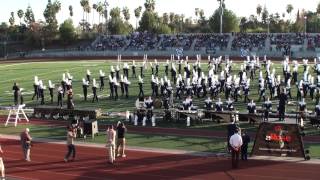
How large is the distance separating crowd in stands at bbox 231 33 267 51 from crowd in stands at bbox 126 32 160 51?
40.1 ft

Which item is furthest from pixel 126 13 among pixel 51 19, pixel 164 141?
pixel 164 141

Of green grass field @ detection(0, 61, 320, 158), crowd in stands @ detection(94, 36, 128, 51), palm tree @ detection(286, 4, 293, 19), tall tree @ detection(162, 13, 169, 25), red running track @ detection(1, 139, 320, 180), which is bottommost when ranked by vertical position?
red running track @ detection(1, 139, 320, 180)

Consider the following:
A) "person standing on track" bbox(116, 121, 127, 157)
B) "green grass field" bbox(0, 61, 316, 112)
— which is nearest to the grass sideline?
"person standing on track" bbox(116, 121, 127, 157)

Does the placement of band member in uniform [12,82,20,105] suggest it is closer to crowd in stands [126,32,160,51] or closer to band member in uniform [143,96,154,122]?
band member in uniform [143,96,154,122]

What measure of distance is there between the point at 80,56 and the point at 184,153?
57921mm

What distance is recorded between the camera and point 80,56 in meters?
74.4

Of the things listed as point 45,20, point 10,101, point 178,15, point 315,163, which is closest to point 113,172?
point 315,163

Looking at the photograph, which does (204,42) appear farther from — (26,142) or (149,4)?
(149,4)

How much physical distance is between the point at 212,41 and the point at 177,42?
18.6 feet

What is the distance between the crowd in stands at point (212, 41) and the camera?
69000 mm

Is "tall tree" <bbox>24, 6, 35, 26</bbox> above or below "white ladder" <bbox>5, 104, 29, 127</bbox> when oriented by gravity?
above

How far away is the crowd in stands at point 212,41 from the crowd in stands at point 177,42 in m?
1.40

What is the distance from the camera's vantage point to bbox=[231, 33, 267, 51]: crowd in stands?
6675cm

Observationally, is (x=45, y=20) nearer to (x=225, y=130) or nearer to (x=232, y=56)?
(x=232, y=56)
